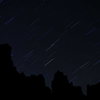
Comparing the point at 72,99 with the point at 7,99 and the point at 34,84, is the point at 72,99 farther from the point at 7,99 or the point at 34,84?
the point at 7,99

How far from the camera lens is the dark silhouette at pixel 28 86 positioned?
21406mm

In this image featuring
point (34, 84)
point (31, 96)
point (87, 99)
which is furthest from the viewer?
point (87, 99)

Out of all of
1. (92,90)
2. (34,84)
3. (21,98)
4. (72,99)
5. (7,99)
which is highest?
(7,99)

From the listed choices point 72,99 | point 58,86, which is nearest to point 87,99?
point 72,99

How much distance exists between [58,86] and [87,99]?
A: 12.5 feet

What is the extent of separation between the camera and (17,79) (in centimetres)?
2295

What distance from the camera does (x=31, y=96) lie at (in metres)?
23.9

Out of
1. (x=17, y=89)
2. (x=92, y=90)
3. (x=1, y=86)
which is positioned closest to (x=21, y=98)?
(x=17, y=89)

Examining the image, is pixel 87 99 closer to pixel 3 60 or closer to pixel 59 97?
pixel 59 97

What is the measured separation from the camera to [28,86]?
79.7 feet

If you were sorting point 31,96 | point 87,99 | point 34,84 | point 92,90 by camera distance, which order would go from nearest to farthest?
point 31,96, point 34,84, point 87,99, point 92,90

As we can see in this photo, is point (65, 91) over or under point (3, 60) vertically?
under

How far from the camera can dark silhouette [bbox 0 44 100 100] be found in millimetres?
21406

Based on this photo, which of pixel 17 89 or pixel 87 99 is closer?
pixel 17 89
